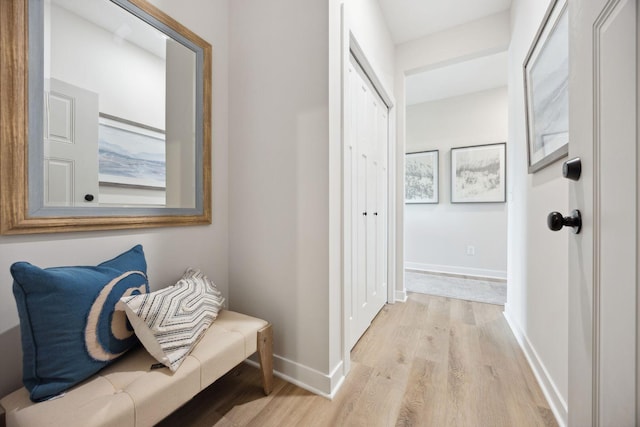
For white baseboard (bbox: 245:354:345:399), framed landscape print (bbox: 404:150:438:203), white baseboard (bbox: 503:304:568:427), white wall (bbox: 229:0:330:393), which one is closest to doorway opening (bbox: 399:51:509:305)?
framed landscape print (bbox: 404:150:438:203)

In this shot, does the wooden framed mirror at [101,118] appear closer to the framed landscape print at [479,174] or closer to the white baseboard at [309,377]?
the white baseboard at [309,377]

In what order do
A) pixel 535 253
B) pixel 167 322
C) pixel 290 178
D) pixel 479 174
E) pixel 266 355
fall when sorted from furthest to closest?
pixel 479 174 → pixel 535 253 → pixel 290 178 → pixel 266 355 → pixel 167 322

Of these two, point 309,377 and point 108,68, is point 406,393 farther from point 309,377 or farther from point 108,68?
point 108,68

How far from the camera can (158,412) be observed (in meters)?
0.85

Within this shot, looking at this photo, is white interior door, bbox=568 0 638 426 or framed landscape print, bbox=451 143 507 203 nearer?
white interior door, bbox=568 0 638 426

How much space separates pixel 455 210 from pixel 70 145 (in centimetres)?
419

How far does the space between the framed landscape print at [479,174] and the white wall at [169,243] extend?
11.3 ft

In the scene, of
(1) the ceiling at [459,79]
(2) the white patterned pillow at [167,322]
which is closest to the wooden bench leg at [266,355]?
(2) the white patterned pillow at [167,322]

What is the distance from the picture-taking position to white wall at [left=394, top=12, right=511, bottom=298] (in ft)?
7.80

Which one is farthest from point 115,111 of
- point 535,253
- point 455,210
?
point 455,210

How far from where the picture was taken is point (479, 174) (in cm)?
372

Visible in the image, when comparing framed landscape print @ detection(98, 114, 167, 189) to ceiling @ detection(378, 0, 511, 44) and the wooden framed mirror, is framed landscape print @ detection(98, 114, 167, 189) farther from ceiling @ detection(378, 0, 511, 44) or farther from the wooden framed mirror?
ceiling @ detection(378, 0, 511, 44)

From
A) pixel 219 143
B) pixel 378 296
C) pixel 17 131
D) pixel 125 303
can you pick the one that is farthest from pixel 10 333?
pixel 378 296

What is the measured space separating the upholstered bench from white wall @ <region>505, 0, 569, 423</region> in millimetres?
1471
